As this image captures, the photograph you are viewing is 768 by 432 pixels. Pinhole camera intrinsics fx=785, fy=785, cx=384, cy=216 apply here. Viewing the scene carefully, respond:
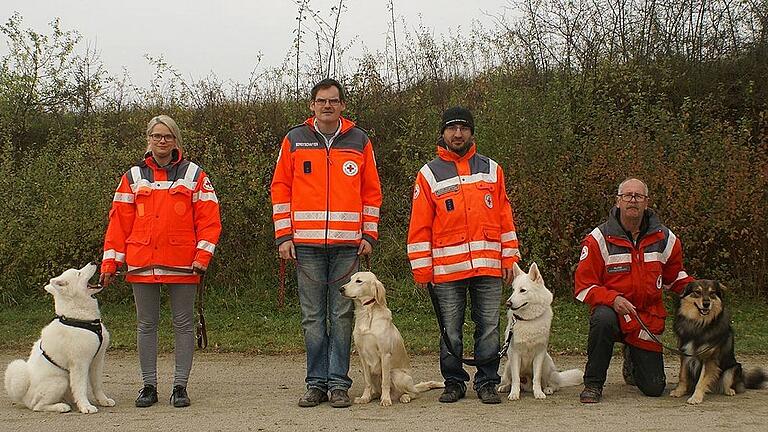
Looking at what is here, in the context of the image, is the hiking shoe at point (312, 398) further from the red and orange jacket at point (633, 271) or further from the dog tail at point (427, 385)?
the red and orange jacket at point (633, 271)

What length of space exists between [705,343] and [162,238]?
161 inches

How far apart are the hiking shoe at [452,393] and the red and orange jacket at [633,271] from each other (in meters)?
1.16

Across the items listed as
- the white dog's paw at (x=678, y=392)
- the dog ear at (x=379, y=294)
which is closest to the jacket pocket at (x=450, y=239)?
the dog ear at (x=379, y=294)

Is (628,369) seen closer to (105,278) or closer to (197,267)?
(197,267)

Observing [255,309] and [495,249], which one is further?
[255,309]

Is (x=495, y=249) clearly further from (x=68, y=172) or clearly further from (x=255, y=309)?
(x=68, y=172)

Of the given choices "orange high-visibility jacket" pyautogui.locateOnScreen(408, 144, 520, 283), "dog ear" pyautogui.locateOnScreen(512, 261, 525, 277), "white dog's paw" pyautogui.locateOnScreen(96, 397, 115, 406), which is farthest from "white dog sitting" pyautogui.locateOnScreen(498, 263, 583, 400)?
"white dog's paw" pyautogui.locateOnScreen(96, 397, 115, 406)

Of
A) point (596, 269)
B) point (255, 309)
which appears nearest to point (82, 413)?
point (596, 269)

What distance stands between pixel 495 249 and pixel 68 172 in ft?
29.6

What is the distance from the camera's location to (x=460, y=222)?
18.6ft

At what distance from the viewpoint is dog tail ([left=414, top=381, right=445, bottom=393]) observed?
20.5ft

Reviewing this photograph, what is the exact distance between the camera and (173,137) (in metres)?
5.88

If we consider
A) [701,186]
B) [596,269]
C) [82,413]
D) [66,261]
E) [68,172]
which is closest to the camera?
[82,413]

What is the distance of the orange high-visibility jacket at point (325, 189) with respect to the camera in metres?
5.69
